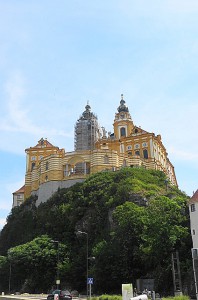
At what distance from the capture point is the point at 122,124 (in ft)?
314

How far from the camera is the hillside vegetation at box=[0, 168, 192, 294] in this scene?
1900 inches

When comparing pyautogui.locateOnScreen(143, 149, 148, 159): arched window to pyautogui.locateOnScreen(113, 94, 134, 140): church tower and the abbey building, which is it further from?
pyautogui.locateOnScreen(113, 94, 134, 140): church tower

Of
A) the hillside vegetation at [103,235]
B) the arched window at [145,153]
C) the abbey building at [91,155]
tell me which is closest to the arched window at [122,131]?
the abbey building at [91,155]

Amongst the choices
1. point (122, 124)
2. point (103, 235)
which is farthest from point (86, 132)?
point (103, 235)

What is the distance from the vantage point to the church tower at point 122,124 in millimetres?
94812

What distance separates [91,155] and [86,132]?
22271 mm

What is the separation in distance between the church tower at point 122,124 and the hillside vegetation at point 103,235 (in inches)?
789

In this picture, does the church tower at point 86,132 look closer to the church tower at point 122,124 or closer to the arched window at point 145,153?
the church tower at point 122,124

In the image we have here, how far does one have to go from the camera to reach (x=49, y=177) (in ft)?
261

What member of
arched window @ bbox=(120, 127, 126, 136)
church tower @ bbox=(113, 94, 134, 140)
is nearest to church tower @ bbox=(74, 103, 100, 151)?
church tower @ bbox=(113, 94, 134, 140)

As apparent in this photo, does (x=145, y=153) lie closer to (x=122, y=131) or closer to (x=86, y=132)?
(x=122, y=131)

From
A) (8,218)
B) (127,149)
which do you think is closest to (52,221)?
(8,218)

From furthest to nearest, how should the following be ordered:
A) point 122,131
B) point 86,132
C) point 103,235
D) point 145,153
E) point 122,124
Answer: point 86,132
point 122,124
point 122,131
point 145,153
point 103,235

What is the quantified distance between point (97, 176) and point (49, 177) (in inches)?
457
